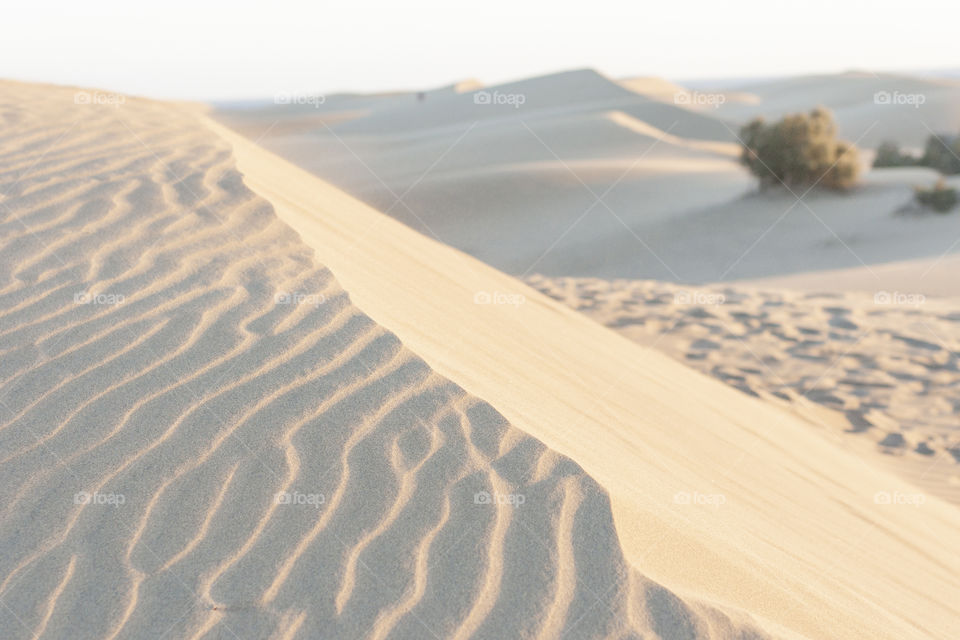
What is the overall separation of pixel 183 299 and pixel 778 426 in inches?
142

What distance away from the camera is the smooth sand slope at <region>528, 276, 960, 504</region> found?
19.5 ft

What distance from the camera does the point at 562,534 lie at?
2.42m

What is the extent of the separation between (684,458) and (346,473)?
1806 mm

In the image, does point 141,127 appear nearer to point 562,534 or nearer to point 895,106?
point 562,534

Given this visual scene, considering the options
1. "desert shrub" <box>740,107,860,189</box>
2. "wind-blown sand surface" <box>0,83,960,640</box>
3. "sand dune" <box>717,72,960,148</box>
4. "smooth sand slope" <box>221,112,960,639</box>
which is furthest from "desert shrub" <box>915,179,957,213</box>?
"sand dune" <box>717,72,960,148</box>

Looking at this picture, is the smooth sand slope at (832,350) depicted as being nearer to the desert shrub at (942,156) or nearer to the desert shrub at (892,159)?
the desert shrub at (942,156)

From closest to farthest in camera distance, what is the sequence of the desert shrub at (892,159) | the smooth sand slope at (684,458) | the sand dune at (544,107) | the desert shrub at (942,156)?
the smooth sand slope at (684,458), the desert shrub at (942,156), the desert shrub at (892,159), the sand dune at (544,107)

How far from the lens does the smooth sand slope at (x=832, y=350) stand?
5.95 m

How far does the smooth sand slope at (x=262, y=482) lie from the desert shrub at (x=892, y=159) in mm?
19274

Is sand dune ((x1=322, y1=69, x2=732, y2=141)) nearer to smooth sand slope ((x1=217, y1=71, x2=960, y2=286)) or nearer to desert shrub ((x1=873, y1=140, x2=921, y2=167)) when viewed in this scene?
smooth sand slope ((x1=217, y1=71, x2=960, y2=286))

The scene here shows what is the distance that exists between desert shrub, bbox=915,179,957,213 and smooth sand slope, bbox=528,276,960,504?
19.3 ft

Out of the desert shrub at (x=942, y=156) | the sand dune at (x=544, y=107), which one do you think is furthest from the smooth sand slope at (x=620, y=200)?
the desert shrub at (x=942, y=156)

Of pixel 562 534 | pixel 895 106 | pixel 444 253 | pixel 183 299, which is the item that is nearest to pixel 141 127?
pixel 444 253

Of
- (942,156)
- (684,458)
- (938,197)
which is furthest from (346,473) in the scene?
(942,156)
